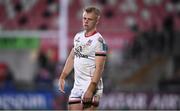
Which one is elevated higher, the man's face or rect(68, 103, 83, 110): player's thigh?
the man's face

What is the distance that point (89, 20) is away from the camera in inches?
393

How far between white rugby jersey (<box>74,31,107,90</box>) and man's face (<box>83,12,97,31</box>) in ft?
0.41

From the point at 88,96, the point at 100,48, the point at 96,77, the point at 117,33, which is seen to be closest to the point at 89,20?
the point at 100,48

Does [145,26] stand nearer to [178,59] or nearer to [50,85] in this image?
[178,59]

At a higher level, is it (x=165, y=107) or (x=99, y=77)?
(x=99, y=77)

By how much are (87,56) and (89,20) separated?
1.50 ft

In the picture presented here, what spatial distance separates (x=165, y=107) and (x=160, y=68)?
521cm

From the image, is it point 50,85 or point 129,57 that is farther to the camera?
point 129,57

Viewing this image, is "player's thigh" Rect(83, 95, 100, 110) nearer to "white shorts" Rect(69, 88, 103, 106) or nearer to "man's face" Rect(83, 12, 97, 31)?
"white shorts" Rect(69, 88, 103, 106)

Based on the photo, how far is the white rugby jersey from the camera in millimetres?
10078

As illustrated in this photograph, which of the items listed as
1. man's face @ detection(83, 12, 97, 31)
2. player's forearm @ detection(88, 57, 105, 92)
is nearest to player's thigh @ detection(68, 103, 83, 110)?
player's forearm @ detection(88, 57, 105, 92)

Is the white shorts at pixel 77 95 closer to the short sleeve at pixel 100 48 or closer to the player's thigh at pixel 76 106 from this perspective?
the player's thigh at pixel 76 106

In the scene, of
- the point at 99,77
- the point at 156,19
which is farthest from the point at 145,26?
the point at 99,77

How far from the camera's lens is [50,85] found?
22391 millimetres
